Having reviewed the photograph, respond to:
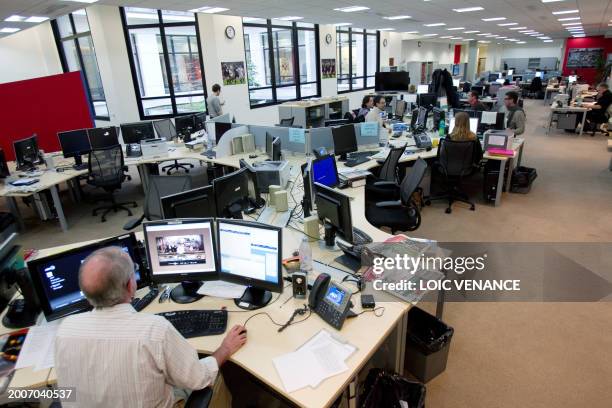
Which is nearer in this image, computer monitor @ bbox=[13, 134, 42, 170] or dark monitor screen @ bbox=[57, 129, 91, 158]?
computer monitor @ bbox=[13, 134, 42, 170]

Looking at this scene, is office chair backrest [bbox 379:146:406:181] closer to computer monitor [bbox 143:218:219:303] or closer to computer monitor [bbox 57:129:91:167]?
computer monitor [bbox 143:218:219:303]

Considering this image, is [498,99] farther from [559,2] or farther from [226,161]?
[226,161]

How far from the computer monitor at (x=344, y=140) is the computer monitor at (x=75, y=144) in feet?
12.7

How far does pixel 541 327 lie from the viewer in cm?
274

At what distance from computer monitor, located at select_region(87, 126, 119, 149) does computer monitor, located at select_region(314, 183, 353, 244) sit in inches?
178

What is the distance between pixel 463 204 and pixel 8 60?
36.9 ft

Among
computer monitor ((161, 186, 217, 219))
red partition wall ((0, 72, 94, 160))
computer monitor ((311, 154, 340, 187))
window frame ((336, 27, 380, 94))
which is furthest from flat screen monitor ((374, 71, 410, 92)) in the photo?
computer monitor ((161, 186, 217, 219))

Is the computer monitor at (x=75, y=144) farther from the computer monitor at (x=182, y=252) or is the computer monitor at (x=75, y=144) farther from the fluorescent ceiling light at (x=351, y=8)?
the fluorescent ceiling light at (x=351, y=8)

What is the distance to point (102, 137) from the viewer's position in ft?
19.0

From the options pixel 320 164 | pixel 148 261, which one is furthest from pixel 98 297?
pixel 320 164

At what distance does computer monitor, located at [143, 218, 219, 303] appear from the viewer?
6.74 ft

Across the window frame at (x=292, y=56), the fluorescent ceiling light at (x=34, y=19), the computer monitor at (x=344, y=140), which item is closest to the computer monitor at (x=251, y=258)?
the computer monitor at (x=344, y=140)

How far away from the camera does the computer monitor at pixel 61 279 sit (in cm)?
183

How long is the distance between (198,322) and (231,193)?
49.4 inches
